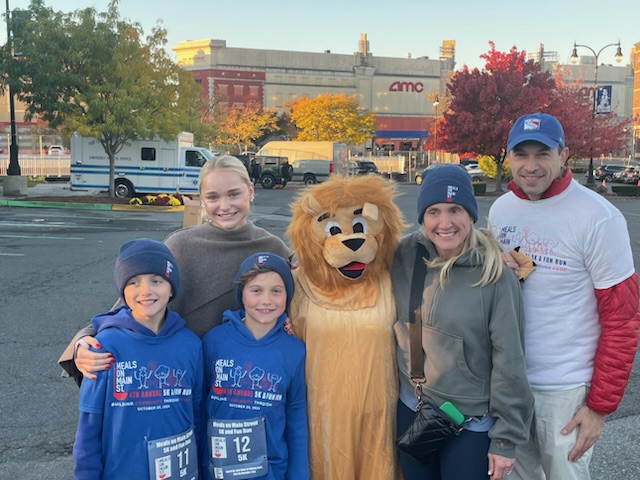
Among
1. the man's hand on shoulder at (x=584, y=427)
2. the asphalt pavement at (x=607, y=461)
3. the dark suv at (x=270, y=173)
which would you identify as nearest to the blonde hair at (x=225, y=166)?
the man's hand on shoulder at (x=584, y=427)

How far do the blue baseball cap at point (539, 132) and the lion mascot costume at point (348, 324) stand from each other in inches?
23.6

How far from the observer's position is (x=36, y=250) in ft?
34.8

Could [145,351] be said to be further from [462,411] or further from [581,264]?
[581,264]

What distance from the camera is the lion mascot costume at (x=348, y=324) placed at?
7.97 feet

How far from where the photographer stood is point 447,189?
2.28 metres

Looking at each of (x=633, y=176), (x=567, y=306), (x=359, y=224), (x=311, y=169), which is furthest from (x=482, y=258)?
(x=633, y=176)

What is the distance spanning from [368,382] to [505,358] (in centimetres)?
58

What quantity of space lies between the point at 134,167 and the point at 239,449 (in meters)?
20.5

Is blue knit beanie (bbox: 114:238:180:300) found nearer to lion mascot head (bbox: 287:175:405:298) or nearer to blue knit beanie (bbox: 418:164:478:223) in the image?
lion mascot head (bbox: 287:175:405:298)

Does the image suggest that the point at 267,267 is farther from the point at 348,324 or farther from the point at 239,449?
the point at 239,449

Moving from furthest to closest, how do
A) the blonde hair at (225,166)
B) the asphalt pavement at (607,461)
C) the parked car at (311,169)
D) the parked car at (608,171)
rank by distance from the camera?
the parked car at (608,171) → the parked car at (311,169) → the asphalt pavement at (607,461) → the blonde hair at (225,166)

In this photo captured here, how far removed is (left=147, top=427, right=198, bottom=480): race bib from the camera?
222 cm

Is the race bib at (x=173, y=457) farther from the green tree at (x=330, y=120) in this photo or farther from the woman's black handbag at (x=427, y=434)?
the green tree at (x=330, y=120)

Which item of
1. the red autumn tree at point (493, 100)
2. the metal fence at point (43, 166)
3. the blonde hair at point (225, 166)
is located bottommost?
the blonde hair at point (225, 166)
